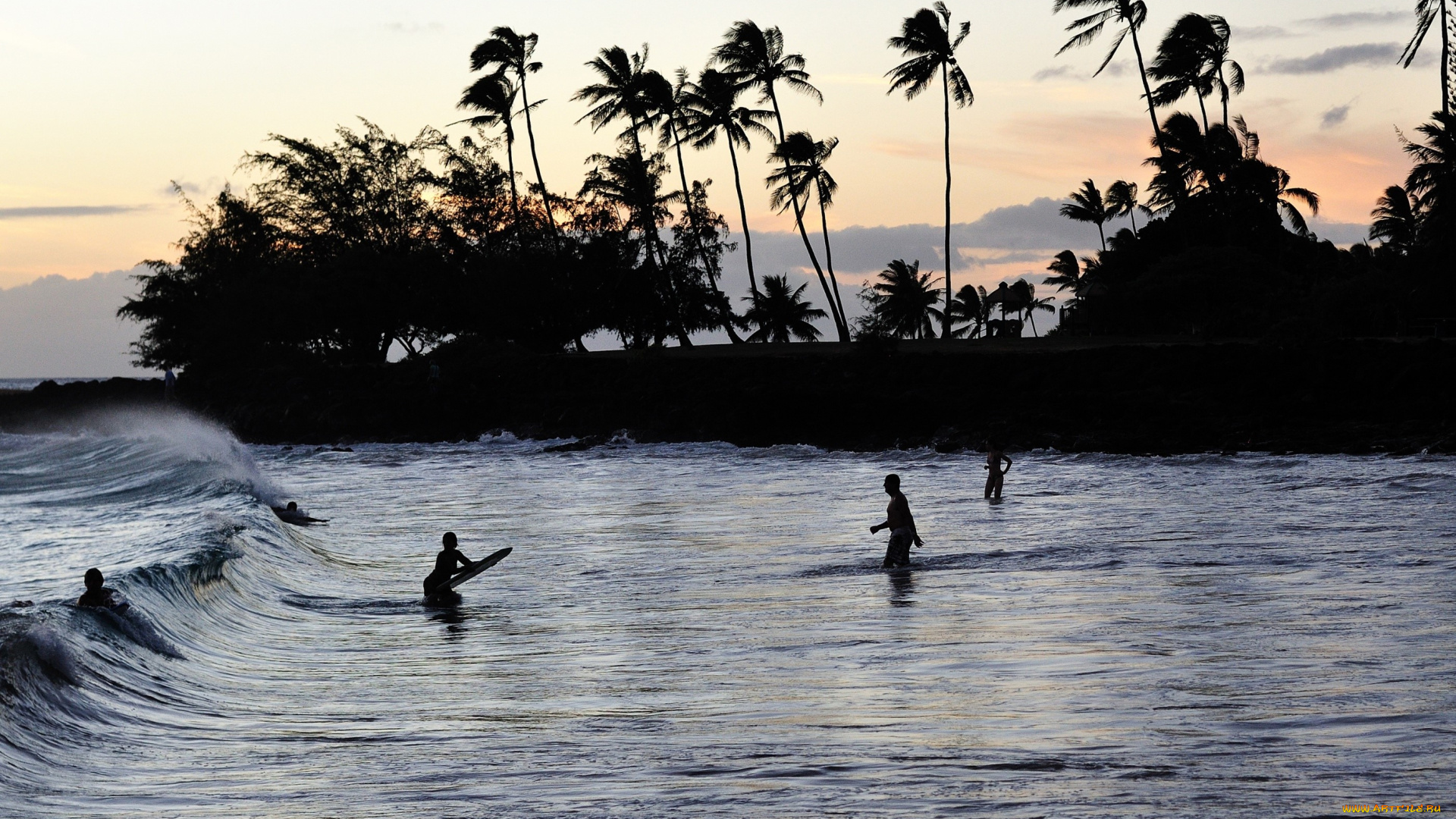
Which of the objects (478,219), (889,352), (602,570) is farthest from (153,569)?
(478,219)

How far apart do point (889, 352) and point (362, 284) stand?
971 inches

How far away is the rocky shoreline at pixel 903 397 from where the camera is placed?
3281cm

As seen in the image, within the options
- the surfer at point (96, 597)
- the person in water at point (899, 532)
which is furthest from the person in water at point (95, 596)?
the person in water at point (899, 532)

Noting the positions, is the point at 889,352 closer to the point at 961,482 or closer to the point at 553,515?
the point at 961,482

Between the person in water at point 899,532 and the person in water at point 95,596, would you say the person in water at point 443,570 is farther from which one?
the person in water at point 899,532

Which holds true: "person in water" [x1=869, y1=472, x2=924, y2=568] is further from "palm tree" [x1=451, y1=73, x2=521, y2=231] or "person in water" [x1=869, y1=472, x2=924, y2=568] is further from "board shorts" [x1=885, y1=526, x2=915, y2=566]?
"palm tree" [x1=451, y1=73, x2=521, y2=231]

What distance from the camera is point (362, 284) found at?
180ft

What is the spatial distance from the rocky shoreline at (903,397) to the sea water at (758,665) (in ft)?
39.6

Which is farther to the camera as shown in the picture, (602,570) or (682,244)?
(682,244)

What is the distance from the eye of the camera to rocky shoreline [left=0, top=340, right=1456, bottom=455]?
108 ft

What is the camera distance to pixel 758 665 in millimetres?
9250

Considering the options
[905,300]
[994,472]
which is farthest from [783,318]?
[994,472]

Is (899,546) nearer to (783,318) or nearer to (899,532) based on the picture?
(899,532)

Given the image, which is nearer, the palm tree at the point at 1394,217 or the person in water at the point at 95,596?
the person in water at the point at 95,596
